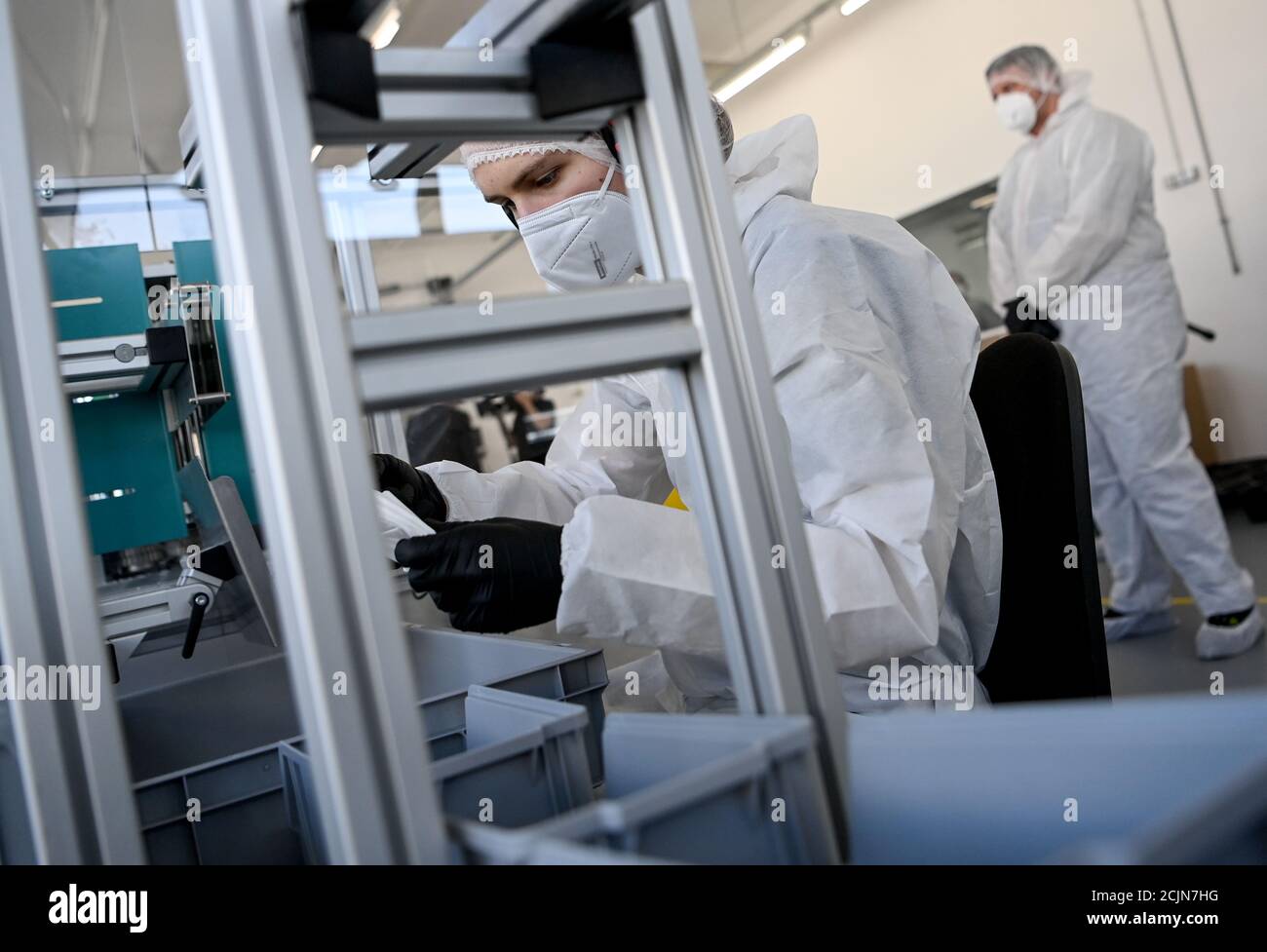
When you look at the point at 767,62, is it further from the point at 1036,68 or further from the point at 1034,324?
the point at 1034,324

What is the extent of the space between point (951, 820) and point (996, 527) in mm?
746

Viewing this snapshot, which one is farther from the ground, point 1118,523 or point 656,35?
point 656,35

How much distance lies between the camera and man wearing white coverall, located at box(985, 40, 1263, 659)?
116 inches

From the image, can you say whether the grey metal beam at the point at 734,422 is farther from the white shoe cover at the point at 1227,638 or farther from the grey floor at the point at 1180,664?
the white shoe cover at the point at 1227,638

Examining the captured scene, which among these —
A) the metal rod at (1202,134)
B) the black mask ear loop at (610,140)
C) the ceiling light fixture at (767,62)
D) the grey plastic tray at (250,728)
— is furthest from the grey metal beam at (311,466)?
the metal rod at (1202,134)

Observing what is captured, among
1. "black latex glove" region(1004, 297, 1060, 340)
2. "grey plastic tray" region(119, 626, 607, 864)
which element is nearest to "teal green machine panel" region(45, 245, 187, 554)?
"grey plastic tray" region(119, 626, 607, 864)

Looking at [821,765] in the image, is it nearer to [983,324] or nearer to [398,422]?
[398,422]

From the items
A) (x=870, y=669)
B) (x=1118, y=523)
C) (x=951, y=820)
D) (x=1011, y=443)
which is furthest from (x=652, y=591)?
(x=1118, y=523)

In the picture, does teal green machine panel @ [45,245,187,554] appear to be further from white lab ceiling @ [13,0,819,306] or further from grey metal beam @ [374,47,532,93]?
white lab ceiling @ [13,0,819,306]

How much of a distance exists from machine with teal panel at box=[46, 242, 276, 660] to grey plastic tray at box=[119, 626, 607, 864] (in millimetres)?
90

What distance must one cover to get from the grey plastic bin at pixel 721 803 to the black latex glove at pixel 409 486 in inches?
34.2

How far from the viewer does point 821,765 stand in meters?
0.56

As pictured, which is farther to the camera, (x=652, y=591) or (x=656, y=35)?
(x=652, y=591)

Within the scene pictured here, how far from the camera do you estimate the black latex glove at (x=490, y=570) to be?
909 millimetres
